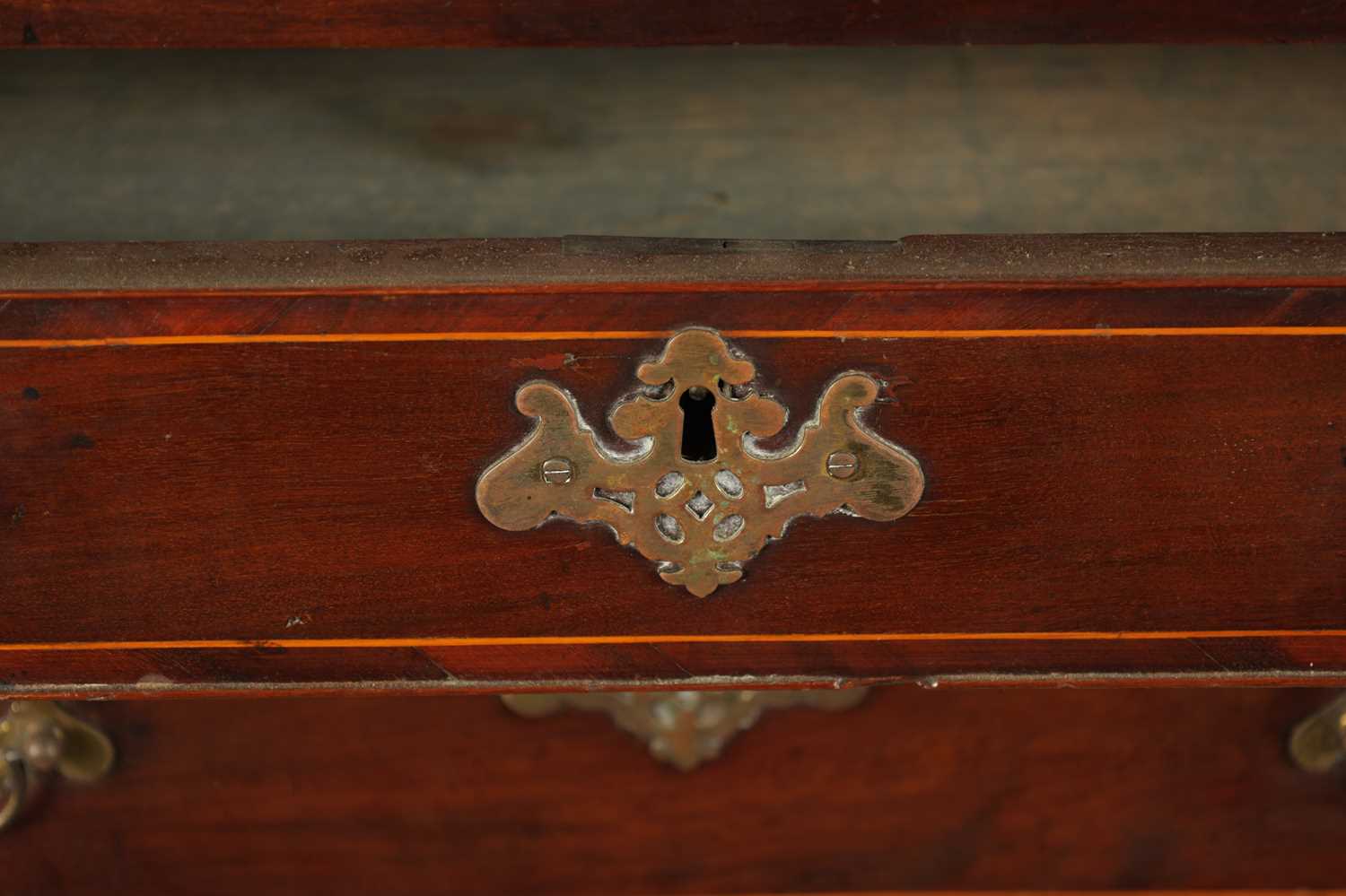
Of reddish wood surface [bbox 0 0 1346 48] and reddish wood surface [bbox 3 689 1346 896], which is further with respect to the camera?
reddish wood surface [bbox 3 689 1346 896]

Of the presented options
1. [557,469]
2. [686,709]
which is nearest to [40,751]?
[686,709]

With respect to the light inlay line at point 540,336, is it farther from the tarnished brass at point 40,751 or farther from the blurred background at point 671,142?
the tarnished brass at point 40,751

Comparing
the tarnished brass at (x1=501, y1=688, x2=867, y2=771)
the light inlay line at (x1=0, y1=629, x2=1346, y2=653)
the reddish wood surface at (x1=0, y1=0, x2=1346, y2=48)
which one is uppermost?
the reddish wood surface at (x1=0, y1=0, x2=1346, y2=48)

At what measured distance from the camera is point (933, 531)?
0.55 metres

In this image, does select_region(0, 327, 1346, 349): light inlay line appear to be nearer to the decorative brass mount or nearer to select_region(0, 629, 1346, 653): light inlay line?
the decorative brass mount

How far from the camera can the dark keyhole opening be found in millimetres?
511

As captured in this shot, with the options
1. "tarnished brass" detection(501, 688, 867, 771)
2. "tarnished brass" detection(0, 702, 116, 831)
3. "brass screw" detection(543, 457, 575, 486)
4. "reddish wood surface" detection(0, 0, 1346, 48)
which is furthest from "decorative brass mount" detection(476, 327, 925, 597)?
"tarnished brass" detection(0, 702, 116, 831)

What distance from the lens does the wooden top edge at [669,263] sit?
468 millimetres

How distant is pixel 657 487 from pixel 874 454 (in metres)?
0.09

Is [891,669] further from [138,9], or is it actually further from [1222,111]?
[138,9]

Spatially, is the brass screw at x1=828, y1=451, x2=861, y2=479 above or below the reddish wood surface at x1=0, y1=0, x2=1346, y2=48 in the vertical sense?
below

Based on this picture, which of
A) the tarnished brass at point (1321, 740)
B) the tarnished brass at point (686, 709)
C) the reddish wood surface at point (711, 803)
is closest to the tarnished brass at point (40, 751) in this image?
the reddish wood surface at point (711, 803)

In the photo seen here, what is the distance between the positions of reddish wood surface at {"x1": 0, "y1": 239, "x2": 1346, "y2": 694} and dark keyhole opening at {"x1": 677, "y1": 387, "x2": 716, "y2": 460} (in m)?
0.03

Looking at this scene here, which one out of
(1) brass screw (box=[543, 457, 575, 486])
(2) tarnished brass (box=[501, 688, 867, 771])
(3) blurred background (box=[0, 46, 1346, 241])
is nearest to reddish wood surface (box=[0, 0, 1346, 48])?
(3) blurred background (box=[0, 46, 1346, 241])
